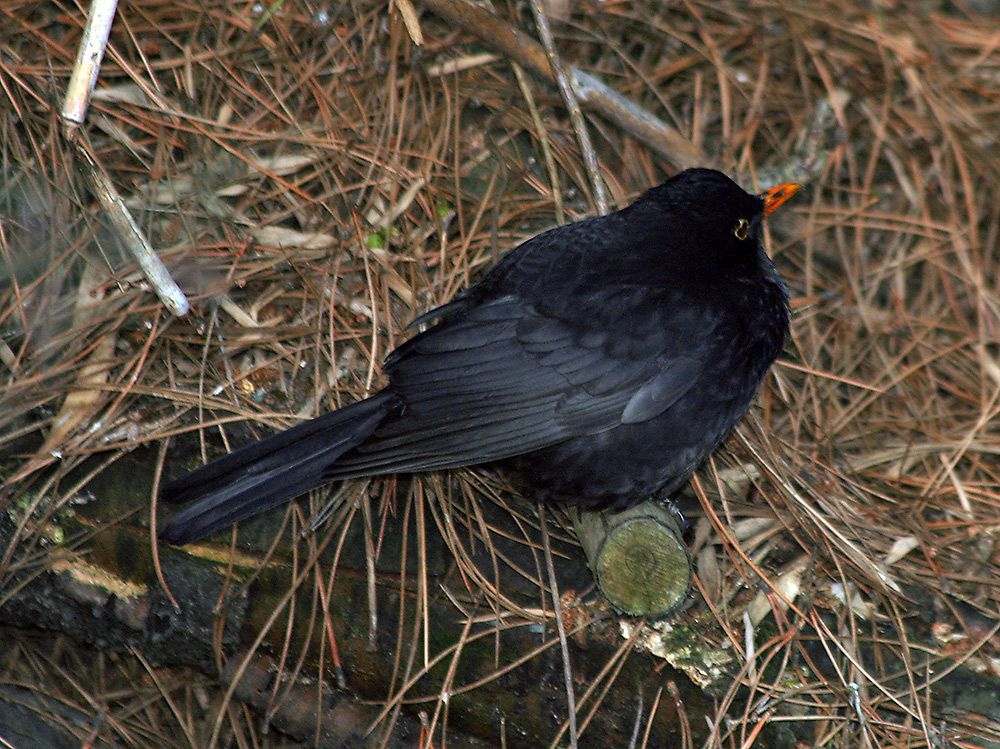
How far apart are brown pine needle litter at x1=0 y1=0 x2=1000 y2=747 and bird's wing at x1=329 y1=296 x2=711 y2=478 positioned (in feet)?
0.88

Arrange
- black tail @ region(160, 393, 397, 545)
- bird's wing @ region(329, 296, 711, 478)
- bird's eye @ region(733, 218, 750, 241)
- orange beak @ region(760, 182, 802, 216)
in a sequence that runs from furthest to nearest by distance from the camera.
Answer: orange beak @ region(760, 182, 802, 216), bird's eye @ region(733, 218, 750, 241), bird's wing @ region(329, 296, 711, 478), black tail @ region(160, 393, 397, 545)

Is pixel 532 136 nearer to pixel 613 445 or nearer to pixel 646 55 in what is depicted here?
pixel 646 55

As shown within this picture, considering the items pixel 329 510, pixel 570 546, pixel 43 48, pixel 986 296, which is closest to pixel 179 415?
pixel 329 510

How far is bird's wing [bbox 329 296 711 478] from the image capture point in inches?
99.0

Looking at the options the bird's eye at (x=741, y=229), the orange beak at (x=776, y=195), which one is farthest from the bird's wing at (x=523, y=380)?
the orange beak at (x=776, y=195)

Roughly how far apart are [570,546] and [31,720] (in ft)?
5.22

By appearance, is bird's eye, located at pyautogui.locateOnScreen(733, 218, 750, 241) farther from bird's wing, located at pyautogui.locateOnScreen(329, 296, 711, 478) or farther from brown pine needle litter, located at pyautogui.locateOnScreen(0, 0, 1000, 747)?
brown pine needle litter, located at pyautogui.locateOnScreen(0, 0, 1000, 747)

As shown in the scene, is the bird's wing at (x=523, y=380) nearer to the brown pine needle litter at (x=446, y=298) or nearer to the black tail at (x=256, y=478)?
the black tail at (x=256, y=478)

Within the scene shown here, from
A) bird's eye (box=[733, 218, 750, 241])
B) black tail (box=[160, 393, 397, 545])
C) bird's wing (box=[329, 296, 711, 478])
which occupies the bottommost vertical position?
black tail (box=[160, 393, 397, 545])

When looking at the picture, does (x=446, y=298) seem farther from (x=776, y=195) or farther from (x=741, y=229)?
(x=776, y=195)

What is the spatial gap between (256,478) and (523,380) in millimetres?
791

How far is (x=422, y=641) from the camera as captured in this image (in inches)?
95.9

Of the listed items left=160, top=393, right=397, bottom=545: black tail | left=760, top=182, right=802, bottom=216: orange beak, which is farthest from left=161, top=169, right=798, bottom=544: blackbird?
left=760, top=182, right=802, bottom=216: orange beak

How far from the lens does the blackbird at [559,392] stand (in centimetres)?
245
